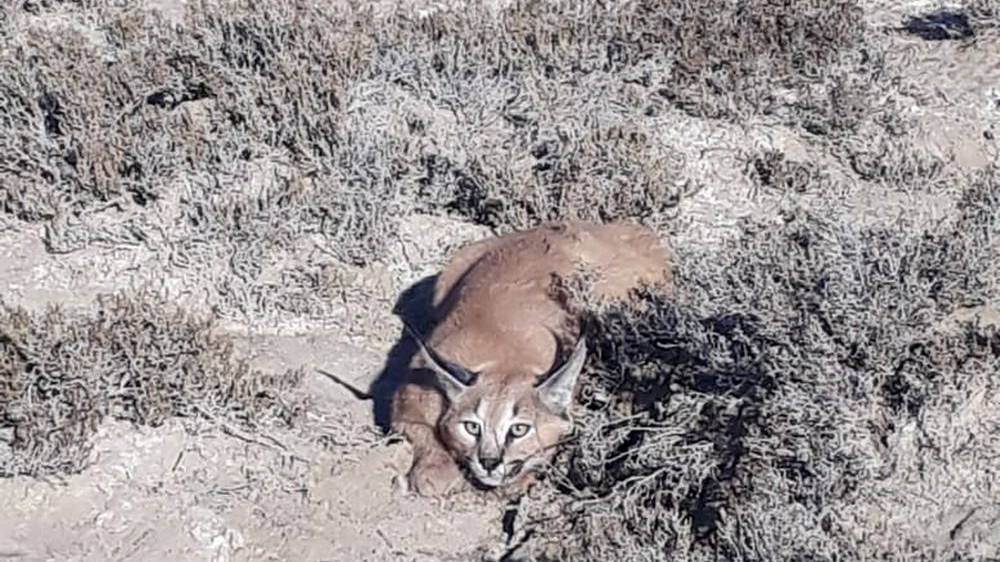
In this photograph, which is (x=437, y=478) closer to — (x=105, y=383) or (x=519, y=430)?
(x=519, y=430)

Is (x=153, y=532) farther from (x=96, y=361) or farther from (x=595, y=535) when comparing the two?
(x=595, y=535)

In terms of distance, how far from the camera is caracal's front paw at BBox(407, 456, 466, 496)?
702 cm

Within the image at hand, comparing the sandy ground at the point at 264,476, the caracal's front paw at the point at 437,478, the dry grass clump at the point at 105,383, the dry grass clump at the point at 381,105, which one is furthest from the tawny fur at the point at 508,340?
the dry grass clump at the point at 381,105

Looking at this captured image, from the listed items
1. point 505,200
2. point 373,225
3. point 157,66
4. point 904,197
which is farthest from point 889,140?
→ point 157,66

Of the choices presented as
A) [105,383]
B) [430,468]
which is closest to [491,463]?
[430,468]

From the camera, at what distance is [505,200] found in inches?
345

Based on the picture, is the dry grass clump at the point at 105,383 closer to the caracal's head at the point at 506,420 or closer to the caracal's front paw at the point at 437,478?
the caracal's front paw at the point at 437,478

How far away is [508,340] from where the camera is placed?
287 inches

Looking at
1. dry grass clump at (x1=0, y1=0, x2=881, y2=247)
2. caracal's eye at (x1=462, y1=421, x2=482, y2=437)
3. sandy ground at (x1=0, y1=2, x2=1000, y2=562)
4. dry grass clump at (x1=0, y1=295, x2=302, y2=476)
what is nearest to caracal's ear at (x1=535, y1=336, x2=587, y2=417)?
caracal's eye at (x1=462, y1=421, x2=482, y2=437)

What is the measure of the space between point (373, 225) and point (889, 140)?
9.47ft

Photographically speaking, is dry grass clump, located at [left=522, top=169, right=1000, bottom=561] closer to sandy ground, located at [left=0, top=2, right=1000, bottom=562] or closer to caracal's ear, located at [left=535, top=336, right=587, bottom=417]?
caracal's ear, located at [left=535, top=336, right=587, bottom=417]

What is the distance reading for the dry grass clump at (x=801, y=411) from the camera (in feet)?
19.0

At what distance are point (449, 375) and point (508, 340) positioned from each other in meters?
0.39

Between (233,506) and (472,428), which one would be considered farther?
(472,428)
